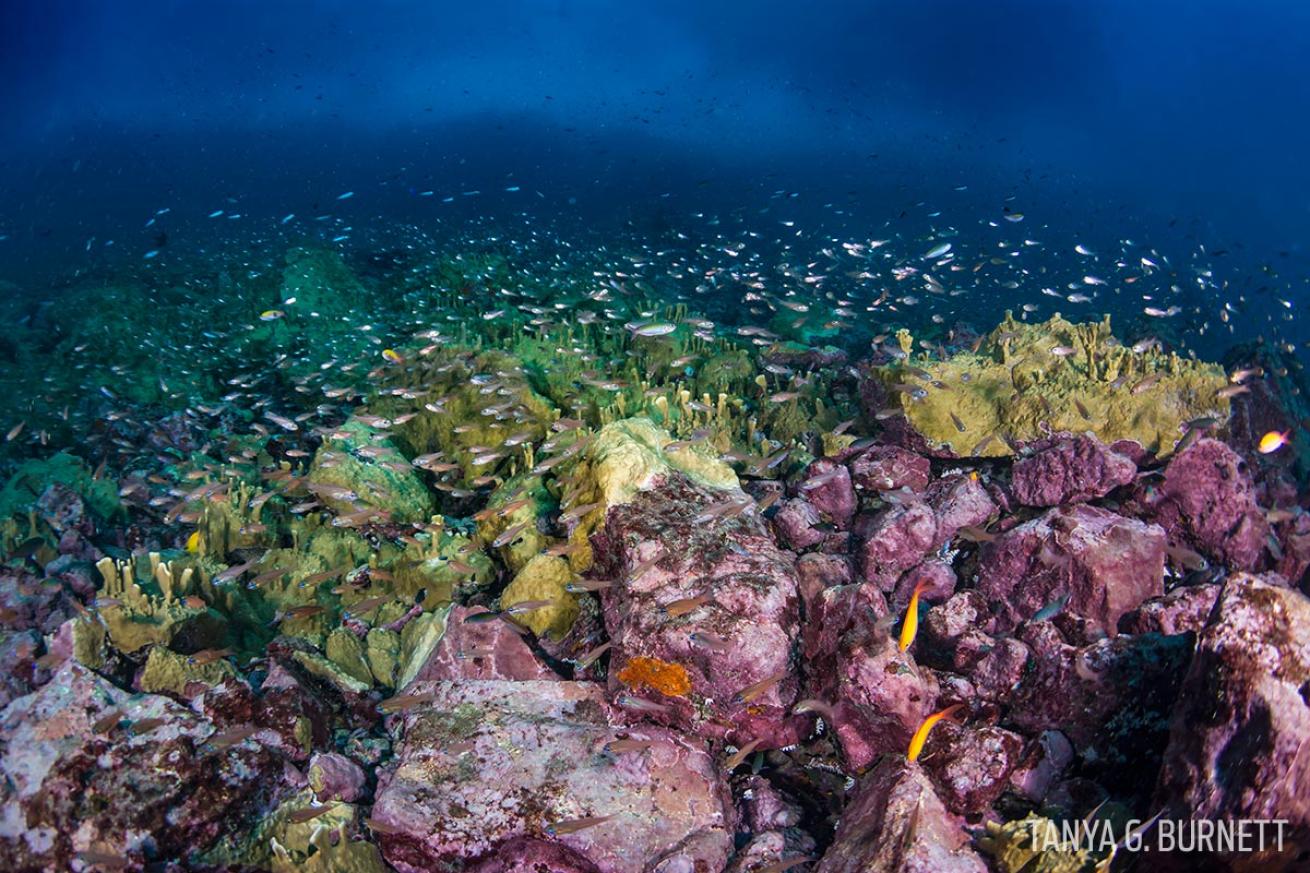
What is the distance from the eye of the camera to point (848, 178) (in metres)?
125

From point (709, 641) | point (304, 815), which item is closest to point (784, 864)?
point (709, 641)

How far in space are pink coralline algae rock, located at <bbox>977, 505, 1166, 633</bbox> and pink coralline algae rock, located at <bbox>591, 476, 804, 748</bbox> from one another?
6.63ft

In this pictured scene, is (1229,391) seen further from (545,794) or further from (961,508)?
(545,794)

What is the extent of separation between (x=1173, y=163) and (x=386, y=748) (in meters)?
157

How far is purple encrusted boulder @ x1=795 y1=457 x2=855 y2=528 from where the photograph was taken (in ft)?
23.5

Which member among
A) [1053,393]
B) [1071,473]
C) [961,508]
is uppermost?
[1053,393]

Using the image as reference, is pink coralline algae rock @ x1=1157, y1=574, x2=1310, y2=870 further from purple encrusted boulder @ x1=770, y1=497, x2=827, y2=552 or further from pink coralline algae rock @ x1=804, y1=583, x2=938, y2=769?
purple encrusted boulder @ x1=770, y1=497, x2=827, y2=552

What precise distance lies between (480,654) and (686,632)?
6.23 feet

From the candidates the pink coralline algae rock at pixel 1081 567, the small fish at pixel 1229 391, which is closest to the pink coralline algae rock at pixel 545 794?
the pink coralline algae rock at pixel 1081 567

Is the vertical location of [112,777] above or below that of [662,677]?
below

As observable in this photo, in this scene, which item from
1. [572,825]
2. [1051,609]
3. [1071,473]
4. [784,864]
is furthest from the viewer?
[1071,473]

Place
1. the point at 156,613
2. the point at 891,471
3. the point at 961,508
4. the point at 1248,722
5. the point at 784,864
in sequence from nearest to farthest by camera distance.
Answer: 1. the point at 1248,722
2. the point at 784,864
3. the point at 156,613
4. the point at 961,508
5. the point at 891,471

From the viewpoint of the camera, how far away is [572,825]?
4.05 meters

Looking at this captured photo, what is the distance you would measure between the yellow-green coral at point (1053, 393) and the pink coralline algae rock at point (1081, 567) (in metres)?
1.77
